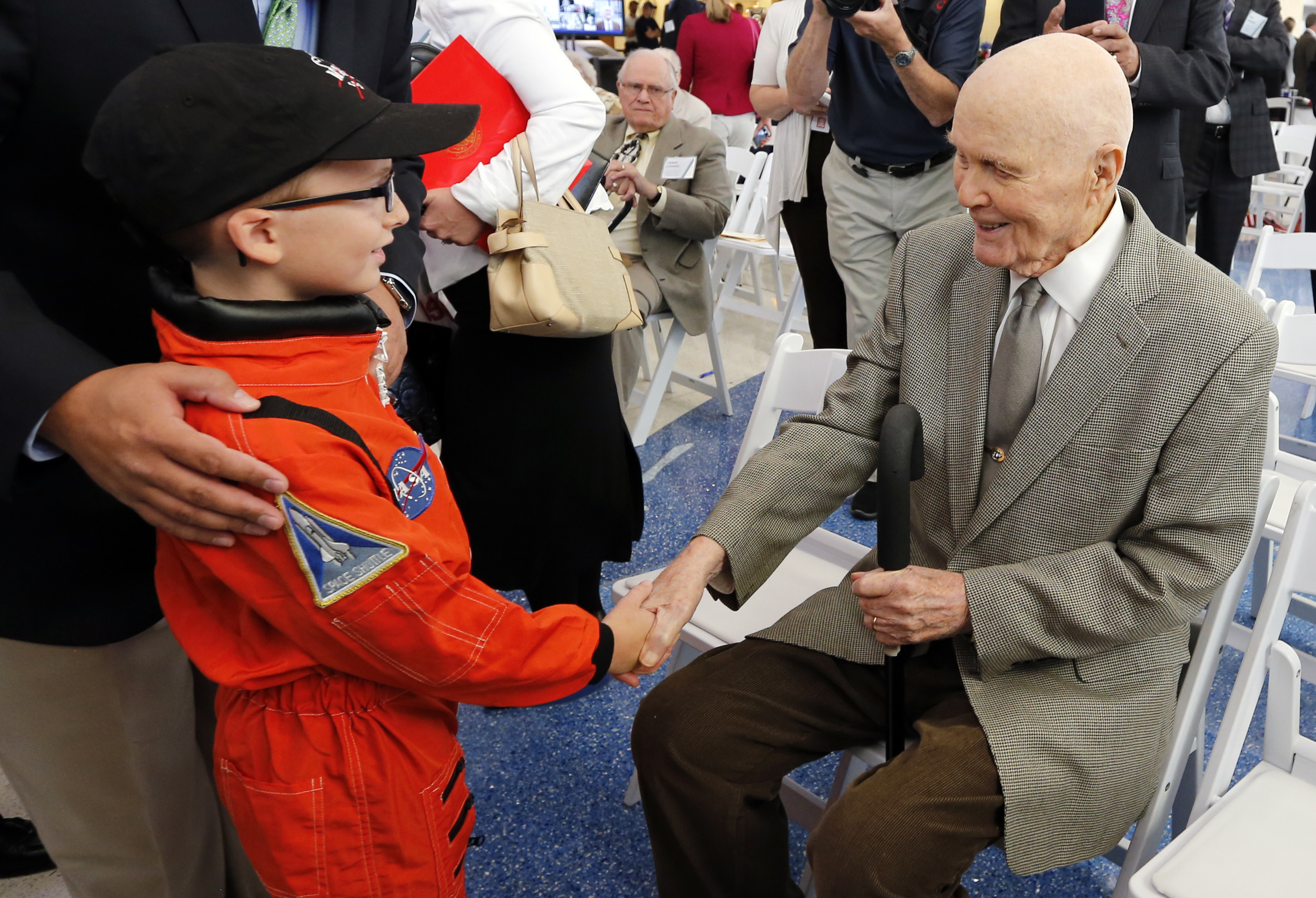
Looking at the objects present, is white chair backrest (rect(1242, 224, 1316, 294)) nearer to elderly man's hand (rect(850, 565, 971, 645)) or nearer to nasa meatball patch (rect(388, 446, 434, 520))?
elderly man's hand (rect(850, 565, 971, 645))

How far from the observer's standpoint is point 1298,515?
139 centimetres

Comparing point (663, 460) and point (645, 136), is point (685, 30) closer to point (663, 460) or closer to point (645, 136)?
point (645, 136)

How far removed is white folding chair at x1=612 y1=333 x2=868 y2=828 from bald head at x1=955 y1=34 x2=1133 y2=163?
692mm

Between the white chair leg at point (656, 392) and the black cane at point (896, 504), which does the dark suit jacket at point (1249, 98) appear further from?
the black cane at point (896, 504)

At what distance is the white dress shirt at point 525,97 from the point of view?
170 centimetres

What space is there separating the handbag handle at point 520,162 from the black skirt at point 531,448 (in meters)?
0.18

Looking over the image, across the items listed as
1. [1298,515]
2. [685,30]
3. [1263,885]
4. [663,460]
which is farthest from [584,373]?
[685,30]

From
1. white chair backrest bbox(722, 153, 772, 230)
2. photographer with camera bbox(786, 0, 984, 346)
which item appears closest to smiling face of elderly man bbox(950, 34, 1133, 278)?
photographer with camera bbox(786, 0, 984, 346)

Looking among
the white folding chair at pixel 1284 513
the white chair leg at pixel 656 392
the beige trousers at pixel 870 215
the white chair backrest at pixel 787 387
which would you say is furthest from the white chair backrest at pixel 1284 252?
the white chair backrest at pixel 787 387

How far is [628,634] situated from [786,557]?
2.03 ft

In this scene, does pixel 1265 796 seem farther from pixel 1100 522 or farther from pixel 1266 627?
pixel 1100 522

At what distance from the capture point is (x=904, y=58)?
2.37 metres

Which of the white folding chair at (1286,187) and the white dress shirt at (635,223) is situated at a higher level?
the white dress shirt at (635,223)

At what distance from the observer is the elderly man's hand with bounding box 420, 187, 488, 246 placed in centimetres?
176
